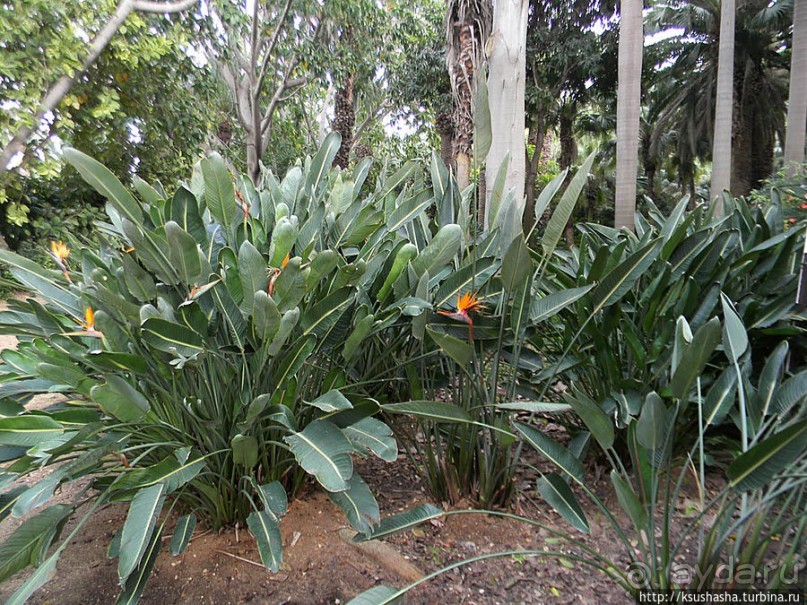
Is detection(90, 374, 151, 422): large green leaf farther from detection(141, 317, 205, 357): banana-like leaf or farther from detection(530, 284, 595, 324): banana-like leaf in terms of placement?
detection(530, 284, 595, 324): banana-like leaf

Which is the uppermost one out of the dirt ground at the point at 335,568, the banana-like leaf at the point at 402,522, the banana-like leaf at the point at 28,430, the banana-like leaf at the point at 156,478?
the banana-like leaf at the point at 28,430

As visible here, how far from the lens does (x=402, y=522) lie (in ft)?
4.75

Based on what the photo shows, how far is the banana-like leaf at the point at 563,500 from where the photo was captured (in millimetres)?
1384

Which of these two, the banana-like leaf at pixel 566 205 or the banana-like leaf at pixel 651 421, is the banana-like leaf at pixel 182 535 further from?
the banana-like leaf at pixel 566 205

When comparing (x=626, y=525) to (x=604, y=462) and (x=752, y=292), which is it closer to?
(x=604, y=462)

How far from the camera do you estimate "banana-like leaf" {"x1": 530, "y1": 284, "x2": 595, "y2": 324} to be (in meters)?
1.84

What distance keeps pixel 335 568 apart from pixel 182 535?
1.82ft

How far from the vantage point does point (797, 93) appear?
27.5 feet

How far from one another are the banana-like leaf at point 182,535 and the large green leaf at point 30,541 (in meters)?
0.32


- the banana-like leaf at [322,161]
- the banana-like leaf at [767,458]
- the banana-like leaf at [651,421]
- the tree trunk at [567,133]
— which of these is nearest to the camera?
the banana-like leaf at [767,458]

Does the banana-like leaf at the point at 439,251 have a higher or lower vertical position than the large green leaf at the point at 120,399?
higher

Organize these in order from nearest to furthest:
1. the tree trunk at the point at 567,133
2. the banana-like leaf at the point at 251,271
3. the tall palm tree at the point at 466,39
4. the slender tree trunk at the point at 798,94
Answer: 1. the banana-like leaf at the point at 251,271
2. the tall palm tree at the point at 466,39
3. the slender tree trunk at the point at 798,94
4. the tree trunk at the point at 567,133

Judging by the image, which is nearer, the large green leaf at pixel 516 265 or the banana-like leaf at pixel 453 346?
the banana-like leaf at pixel 453 346

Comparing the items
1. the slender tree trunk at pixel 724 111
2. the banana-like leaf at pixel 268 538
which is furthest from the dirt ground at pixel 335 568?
the slender tree trunk at pixel 724 111
